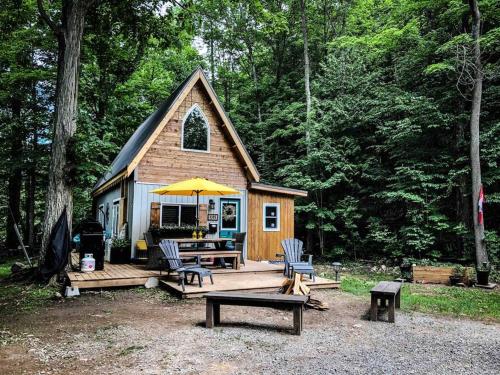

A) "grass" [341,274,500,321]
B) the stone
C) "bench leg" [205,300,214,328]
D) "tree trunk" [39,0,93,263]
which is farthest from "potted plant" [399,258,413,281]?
"tree trunk" [39,0,93,263]

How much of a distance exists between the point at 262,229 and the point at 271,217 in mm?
573

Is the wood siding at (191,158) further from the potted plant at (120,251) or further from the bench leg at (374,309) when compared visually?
the bench leg at (374,309)

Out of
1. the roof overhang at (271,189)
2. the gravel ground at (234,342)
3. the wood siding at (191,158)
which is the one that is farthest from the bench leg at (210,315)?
the roof overhang at (271,189)

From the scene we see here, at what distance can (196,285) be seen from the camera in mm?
7617

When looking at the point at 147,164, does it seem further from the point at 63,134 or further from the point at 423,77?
the point at 423,77

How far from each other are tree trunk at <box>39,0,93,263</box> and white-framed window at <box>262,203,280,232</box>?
21.4 ft

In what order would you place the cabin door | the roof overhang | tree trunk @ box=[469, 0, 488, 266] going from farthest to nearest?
the roof overhang < the cabin door < tree trunk @ box=[469, 0, 488, 266]

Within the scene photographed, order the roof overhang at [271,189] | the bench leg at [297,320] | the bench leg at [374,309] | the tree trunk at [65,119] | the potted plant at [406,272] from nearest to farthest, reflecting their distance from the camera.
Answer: the bench leg at [297,320], the bench leg at [374,309], the tree trunk at [65,119], the potted plant at [406,272], the roof overhang at [271,189]

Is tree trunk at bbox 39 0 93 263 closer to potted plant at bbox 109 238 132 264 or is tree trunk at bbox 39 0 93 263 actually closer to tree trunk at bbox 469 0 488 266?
potted plant at bbox 109 238 132 264

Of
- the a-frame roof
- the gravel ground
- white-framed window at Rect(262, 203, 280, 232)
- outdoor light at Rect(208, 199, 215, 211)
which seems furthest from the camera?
white-framed window at Rect(262, 203, 280, 232)

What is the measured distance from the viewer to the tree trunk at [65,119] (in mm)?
8383

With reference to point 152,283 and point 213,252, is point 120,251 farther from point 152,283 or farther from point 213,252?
point 213,252

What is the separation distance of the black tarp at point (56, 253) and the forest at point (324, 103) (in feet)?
3.58

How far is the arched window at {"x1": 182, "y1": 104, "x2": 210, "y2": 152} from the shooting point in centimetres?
1161
